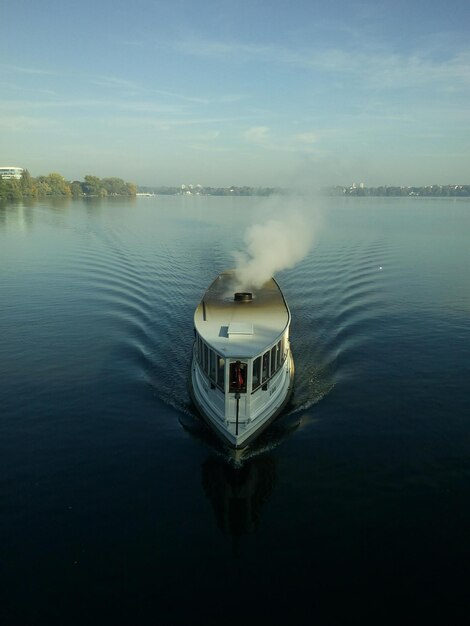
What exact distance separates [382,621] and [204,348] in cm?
1439

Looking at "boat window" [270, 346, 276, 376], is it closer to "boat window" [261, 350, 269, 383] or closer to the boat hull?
"boat window" [261, 350, 269, 383]

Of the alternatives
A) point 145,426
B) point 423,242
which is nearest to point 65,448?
point 145,426

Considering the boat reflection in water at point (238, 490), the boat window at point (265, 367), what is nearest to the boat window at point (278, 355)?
the boat window at point (265, 367)

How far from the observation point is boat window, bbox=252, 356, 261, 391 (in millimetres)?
22703

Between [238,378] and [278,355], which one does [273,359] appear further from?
[238,378]

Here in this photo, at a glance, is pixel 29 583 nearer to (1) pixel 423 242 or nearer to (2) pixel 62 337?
(2) pixel 62 337

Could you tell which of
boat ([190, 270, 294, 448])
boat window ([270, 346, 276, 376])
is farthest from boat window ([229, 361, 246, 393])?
boat window ([270, 346, 276, 376])

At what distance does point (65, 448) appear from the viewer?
22859mm

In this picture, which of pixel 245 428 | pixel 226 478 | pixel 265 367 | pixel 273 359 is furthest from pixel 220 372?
pixel 226 478

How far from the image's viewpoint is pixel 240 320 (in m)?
27.3

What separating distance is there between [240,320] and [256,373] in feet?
16.6

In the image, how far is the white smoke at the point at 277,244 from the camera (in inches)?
1707

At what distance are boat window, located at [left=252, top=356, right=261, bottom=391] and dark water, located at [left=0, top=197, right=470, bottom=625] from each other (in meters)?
3.16

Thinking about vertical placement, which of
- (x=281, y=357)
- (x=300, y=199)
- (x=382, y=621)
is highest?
(x=300, y=199)
